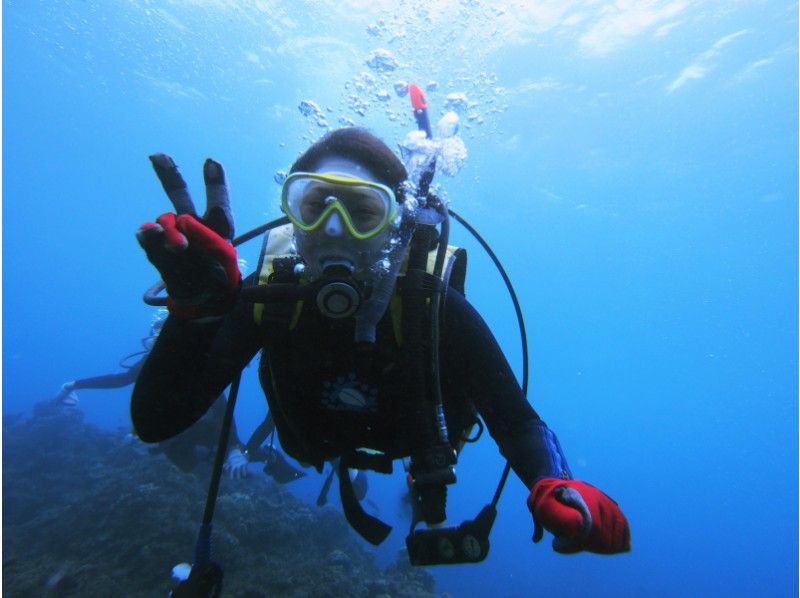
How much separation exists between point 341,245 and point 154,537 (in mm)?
8239

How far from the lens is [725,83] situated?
18.7m

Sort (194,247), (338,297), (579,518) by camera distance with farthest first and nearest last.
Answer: (338,297) < (579,518) < (194,247)

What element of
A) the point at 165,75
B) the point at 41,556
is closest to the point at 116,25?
the point at 165,75

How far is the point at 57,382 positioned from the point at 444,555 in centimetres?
8001

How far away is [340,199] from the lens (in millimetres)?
2365

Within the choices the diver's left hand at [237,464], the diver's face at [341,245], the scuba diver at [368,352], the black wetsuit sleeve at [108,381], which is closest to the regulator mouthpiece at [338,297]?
the scuba diver at [368,352]

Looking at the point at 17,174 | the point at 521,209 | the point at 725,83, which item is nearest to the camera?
the point at 725,83

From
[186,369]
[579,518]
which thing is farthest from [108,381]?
[579,518]

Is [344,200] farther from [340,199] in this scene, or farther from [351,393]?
[351,393]

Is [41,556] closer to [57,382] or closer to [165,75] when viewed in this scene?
[165,75]

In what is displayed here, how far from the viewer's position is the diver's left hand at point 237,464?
25.0 ft

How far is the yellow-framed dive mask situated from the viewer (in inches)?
91.7

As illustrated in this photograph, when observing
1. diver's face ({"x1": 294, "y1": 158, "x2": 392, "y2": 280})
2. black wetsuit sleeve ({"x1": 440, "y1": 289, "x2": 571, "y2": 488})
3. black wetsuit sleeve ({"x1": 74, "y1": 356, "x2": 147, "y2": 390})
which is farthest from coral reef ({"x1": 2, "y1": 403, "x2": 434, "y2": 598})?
diver's face ({"x1": 294, "y1": 158, "x2": 392, "y2": 280})

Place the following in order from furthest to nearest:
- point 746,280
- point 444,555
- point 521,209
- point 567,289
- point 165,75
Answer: point 567,289
point 746,280
point 521,209
point 165,75
point 444,555
